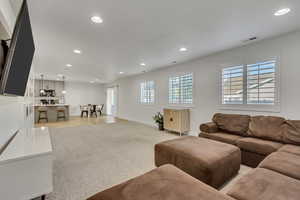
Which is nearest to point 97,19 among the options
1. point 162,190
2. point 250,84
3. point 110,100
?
point 162,190

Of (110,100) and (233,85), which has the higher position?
(233,85)

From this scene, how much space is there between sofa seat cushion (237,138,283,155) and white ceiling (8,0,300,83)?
2.16 m

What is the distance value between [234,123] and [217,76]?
1.48 meters

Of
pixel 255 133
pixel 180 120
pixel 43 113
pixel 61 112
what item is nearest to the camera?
pixel 255 133

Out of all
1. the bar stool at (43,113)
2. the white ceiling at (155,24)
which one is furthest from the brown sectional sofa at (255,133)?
the bar stool at (43,113)

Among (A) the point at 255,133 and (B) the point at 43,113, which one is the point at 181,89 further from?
(B) the point at 43,113

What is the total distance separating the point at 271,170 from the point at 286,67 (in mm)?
2480

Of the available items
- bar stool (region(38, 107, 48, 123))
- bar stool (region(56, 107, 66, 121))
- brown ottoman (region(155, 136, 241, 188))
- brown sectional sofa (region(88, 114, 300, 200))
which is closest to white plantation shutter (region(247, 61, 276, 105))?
brown sectional sofa (region(88, 114, 300, 200))

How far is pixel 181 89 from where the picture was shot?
5.22 meters

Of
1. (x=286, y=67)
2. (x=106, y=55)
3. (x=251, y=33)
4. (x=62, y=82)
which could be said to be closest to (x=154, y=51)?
(x=106, y=55)

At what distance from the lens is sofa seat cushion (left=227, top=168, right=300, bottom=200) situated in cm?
114

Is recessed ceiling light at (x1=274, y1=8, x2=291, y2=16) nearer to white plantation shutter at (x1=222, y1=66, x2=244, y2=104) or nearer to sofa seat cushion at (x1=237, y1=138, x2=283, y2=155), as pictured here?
white plantation shutter at (x1=222, y1=66, x2=244, y2=104)

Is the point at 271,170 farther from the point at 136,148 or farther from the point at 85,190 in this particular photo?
the point at 136,148

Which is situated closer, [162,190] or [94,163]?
[162,190]
